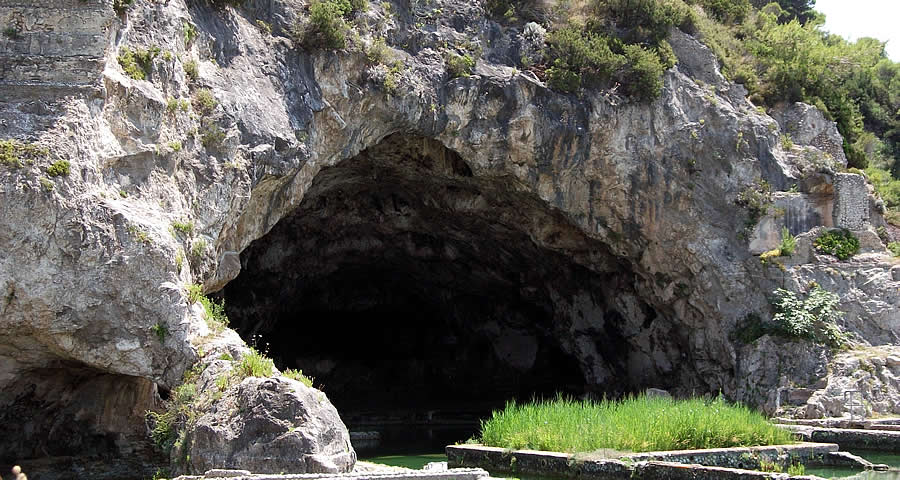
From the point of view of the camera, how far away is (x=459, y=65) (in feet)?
68.8

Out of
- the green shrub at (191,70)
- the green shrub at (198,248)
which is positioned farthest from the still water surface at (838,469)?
the green shrub at (191,70)

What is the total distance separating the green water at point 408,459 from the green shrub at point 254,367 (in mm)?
4597

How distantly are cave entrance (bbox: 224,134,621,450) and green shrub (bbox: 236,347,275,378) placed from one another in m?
9.13

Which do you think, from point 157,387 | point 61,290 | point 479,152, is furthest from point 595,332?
point 61,290

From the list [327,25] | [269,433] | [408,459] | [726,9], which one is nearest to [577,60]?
[327,25]

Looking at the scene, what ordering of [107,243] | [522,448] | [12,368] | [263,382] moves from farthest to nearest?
[522,448], [12,368], [107,243], [263,382]

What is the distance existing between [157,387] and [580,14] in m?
14.5

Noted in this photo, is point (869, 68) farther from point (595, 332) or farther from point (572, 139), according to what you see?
point (572, 139)

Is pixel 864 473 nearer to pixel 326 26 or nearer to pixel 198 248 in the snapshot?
pixel 198 248

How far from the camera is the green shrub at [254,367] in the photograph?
44.5 feet

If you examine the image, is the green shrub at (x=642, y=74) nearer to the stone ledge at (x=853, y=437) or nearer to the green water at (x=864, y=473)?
the stone ledge at (x=853, y=437)

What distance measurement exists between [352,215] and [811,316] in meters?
12.7

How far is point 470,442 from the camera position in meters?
17.2

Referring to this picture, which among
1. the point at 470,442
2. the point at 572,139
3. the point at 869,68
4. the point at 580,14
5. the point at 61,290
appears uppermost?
the point at 869,68
